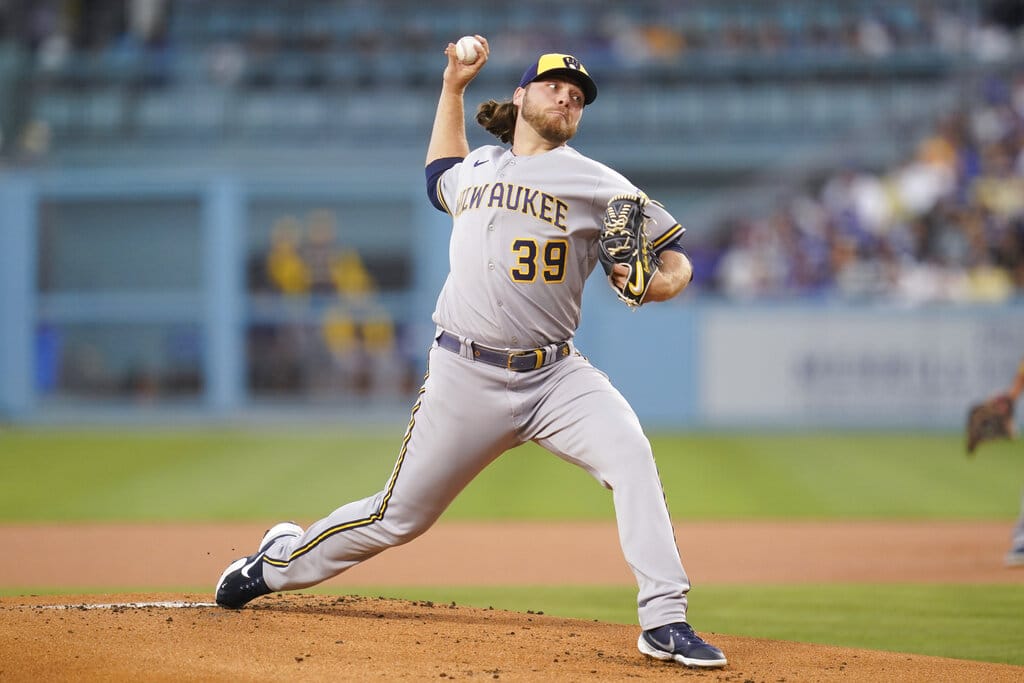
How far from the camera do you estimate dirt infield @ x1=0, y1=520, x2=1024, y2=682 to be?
426 centimetres

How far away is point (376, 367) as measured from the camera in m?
17.1

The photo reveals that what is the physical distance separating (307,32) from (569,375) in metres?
19.4

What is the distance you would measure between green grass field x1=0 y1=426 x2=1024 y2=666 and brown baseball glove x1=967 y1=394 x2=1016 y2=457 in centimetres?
97

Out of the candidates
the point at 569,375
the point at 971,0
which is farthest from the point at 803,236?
the point at 569,375

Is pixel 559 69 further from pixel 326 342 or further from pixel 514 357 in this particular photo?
pixel 326 342

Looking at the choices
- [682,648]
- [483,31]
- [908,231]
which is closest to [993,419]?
[682,648]

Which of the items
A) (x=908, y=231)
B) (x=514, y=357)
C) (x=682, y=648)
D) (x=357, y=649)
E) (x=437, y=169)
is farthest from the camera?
(x=908, y=231)

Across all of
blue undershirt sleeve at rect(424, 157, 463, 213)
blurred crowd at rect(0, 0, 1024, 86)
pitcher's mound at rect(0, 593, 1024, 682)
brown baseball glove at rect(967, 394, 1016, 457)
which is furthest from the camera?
blurred crowd at rect(0, 0, 1024, 86)

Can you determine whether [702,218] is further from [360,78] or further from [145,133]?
[145,133]

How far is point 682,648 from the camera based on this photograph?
4.34 m

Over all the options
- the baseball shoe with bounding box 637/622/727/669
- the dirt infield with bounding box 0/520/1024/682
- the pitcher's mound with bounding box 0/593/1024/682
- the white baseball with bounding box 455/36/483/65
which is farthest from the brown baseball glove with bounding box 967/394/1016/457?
the white baseball with bounding box 455/36/483/65

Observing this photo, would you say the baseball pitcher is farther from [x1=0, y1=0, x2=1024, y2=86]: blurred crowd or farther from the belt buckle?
[x1=0, y1=0, x2=1024, y2=86]: blurred crowd

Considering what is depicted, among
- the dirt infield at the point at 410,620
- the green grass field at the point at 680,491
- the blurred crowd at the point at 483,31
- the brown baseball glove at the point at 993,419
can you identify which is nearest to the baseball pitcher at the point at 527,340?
the dirt infield at the point at 410,620

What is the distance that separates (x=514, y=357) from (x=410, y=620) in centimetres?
117
